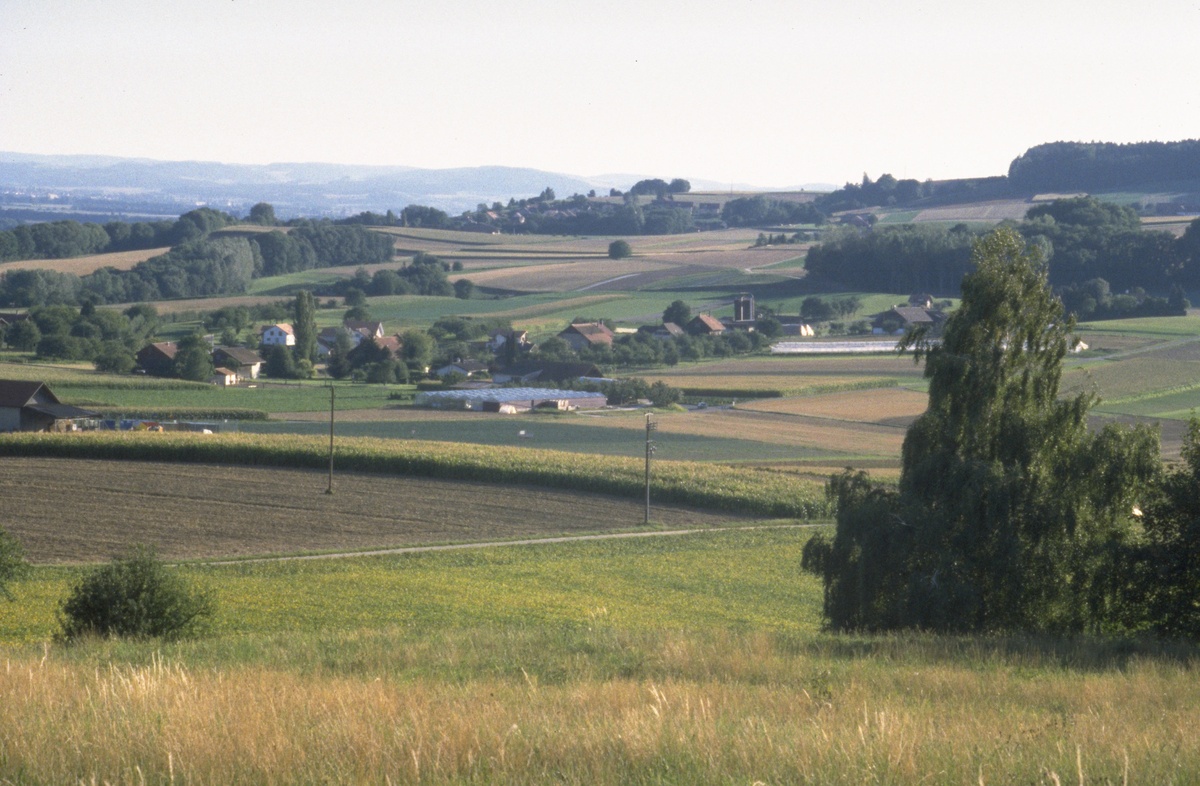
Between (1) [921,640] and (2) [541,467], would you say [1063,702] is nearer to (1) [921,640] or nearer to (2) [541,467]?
(1) [921,640]

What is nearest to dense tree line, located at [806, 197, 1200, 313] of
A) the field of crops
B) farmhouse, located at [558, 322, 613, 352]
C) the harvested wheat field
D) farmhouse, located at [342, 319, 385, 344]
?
farmhouse, located at [558, 322, 613, 352]

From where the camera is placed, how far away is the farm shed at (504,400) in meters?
62.4

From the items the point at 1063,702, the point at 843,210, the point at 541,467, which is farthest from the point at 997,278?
the point at 843,210

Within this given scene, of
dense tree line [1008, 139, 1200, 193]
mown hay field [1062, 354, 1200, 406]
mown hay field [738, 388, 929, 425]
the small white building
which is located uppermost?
dense tree line [1008, 139, 1200, 193]

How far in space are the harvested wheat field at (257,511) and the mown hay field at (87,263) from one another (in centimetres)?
7768

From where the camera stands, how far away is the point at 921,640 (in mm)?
13500

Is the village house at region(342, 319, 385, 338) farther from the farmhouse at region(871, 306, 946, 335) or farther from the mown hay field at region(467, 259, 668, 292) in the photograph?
the farmhouse at region(871, 306, 946, 335)

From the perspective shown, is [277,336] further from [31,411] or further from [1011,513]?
[1011,513]

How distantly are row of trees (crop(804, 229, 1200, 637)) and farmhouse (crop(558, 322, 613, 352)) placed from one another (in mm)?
63885

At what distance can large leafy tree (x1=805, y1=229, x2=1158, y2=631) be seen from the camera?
16625 millimetres

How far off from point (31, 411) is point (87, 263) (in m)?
73.8

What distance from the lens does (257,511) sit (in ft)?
111

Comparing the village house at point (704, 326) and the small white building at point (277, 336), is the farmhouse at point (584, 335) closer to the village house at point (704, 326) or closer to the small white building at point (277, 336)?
the village house at point (704, 326)

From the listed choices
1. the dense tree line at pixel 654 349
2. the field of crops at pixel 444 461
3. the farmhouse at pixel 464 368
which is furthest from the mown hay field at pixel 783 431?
the farmhouse at pixel 464 368
